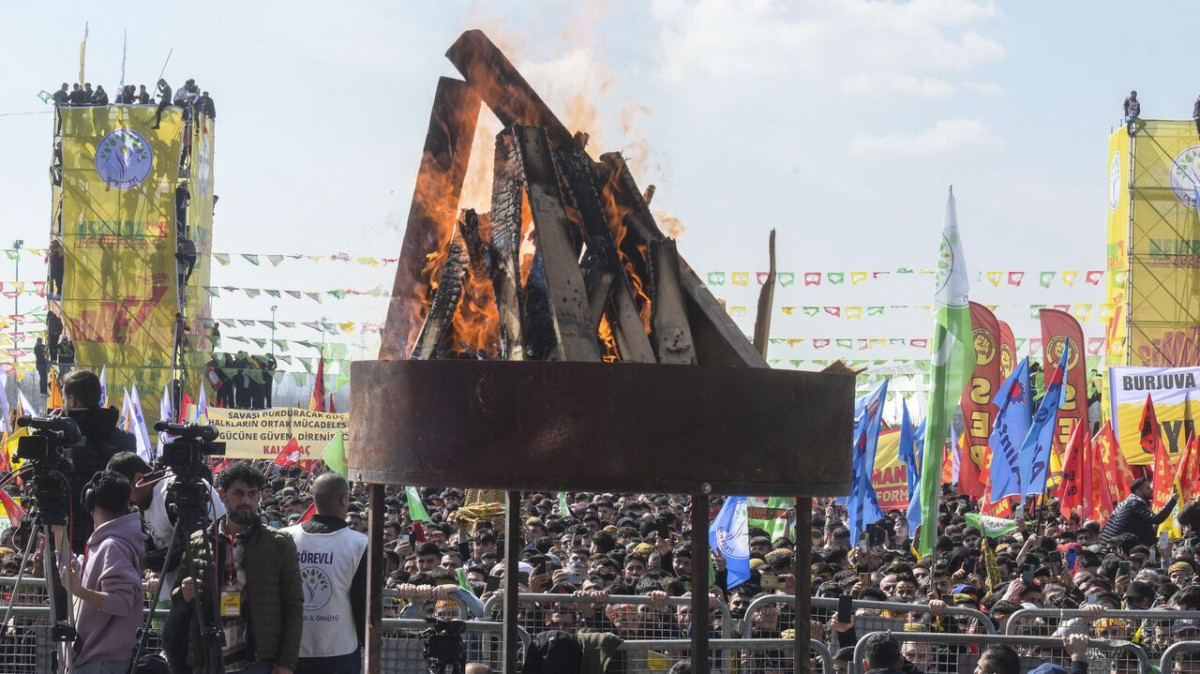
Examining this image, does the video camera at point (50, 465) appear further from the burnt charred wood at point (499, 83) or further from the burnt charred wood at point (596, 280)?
the burnt charred wood at point (596, 280)

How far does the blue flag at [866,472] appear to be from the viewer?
705 inches

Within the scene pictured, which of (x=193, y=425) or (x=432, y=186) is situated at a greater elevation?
(x=432, y=186)

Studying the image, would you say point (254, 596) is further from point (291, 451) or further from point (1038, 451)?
point (291, 451)

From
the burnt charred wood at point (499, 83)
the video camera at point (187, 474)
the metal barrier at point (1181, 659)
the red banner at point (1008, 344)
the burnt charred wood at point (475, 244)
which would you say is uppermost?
the red banner at point (1008, 344)

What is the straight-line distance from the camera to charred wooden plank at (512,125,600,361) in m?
5.37

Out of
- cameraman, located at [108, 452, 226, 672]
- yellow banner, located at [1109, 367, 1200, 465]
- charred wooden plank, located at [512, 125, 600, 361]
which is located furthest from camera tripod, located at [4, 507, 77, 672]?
yellow banner, located at [1109, 367, 1200, 465]

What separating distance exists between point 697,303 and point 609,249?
0.39 meters

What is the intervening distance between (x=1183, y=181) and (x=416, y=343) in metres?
47.2

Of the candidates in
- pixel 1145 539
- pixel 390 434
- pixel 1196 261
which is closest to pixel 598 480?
pixel 390 434

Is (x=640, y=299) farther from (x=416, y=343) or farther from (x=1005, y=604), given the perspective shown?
(x=1005, y=604)

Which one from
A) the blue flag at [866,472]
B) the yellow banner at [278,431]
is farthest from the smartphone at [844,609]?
the yellow banner at [278,431]

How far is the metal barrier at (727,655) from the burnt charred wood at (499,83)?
3225mm

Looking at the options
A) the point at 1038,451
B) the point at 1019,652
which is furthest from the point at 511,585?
the point at 1038,451

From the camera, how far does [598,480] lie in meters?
4.89
